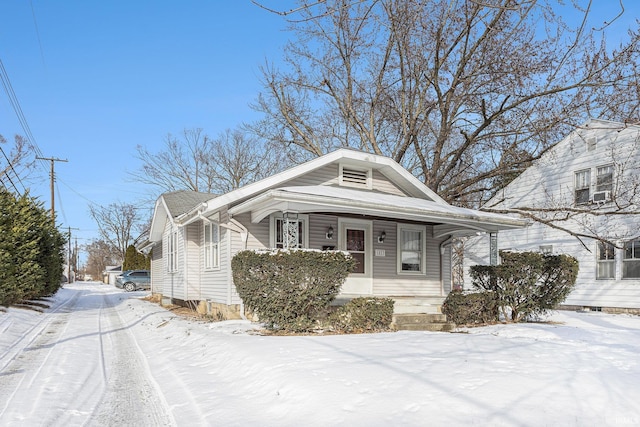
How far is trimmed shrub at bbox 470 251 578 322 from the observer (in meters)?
11.6

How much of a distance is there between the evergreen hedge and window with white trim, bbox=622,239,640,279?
1961 centimetres

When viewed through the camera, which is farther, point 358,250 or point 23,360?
point 358,250

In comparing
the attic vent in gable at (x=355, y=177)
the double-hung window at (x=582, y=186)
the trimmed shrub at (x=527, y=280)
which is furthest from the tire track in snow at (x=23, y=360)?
the double-hung window at (x=582, y=186)

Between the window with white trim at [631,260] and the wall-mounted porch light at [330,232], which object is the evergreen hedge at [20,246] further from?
the window with white trim at [631,260]

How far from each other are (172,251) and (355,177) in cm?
850

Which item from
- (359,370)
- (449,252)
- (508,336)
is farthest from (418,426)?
(449,252)

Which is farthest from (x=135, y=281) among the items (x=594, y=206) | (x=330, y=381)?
(x=330, y=381)

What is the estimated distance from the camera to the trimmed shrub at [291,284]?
9484 millimetres

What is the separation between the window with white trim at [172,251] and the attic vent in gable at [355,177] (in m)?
7.21

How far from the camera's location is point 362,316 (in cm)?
1003

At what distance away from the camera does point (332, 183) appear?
13.5 meters

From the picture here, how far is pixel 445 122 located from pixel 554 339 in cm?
1144

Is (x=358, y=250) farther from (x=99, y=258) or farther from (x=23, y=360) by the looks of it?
(x=99, y=258)

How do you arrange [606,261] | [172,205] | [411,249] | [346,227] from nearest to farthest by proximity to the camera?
1. [346,227]
2. [411,249]
3. [606,261]
4. [172,205]
